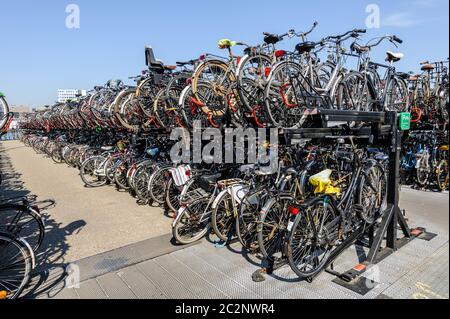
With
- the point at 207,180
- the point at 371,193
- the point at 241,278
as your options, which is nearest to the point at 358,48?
the point at 371,193

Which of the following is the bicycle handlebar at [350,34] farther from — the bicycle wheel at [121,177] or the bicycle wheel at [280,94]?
the bicycle wheel at [121,177]

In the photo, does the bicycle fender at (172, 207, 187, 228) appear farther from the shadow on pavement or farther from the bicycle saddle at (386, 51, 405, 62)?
the bicycle saddle at (386, 51, 405, 62)

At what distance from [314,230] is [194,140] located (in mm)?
2849

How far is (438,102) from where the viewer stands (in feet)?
25.7

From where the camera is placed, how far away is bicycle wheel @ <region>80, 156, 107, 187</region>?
7.99m

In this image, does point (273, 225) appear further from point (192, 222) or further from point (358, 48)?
point (358, 48)

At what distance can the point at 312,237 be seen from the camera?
3.06 metres

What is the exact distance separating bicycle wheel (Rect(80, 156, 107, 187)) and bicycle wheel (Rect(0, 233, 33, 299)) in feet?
15.9

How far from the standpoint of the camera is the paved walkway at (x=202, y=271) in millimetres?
2902

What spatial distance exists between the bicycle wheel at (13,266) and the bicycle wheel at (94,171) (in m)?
4.83

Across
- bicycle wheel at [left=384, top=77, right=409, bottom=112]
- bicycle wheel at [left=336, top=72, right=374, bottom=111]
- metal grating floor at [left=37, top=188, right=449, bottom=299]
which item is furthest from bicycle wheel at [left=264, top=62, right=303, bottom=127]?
bicycle wheel at [left=384, top=77, right=409, bottom=112]

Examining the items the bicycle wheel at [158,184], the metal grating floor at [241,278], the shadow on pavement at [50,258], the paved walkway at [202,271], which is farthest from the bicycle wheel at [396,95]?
the shadow on pavement at [50,258]
